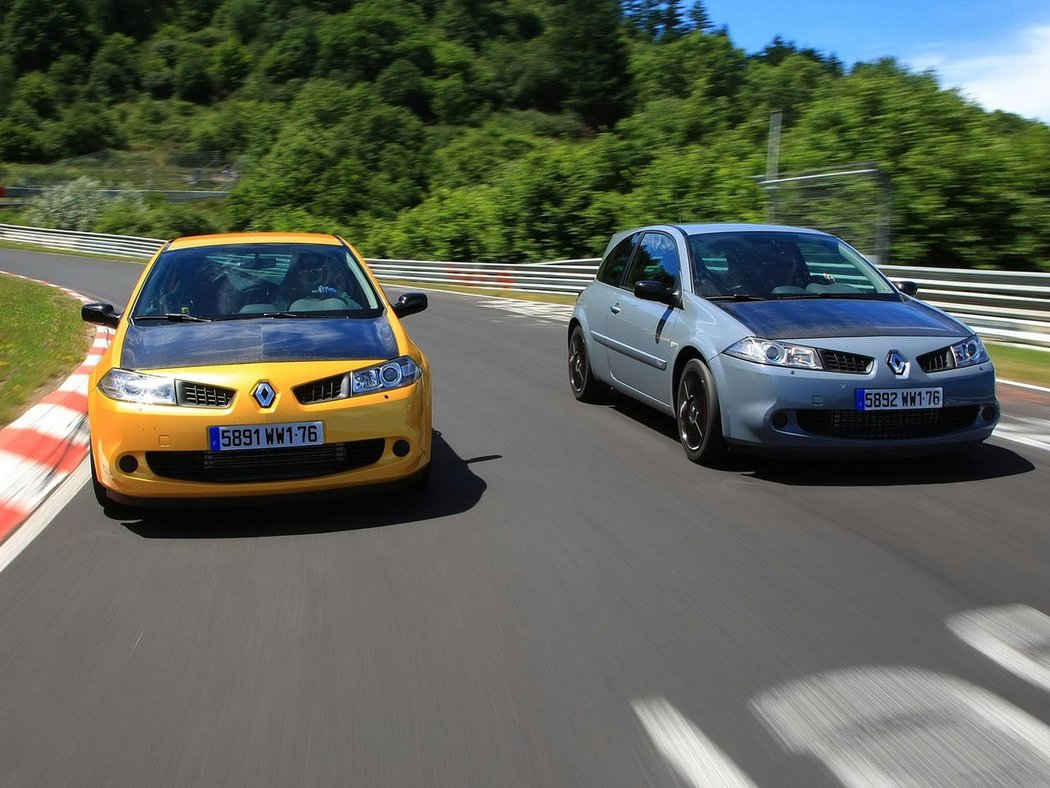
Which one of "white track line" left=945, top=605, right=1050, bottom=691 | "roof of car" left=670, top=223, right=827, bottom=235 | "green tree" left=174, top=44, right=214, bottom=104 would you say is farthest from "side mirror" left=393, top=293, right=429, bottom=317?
"green tree" left=174, top=44, right=214, bottom=104

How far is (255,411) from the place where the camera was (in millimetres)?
5363

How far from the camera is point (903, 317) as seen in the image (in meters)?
6.80

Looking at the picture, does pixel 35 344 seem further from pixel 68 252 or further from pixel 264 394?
pixel 68 252

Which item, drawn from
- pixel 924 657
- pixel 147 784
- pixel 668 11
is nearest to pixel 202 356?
pixel 147 784

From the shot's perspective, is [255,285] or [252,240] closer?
[255,285]

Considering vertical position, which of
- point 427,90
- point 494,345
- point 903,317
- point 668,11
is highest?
point 668,11

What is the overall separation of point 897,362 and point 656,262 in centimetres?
246

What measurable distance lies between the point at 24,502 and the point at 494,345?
870 centimetres

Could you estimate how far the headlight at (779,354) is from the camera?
6336 millimetres

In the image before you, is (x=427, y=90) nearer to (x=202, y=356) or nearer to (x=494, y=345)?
(x=494, y=345)

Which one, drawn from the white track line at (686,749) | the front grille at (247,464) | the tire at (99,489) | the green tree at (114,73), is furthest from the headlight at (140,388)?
the green tree at (114,73)

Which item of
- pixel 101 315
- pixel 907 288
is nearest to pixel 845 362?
pixel 907 288

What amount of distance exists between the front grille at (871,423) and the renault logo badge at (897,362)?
23 cm

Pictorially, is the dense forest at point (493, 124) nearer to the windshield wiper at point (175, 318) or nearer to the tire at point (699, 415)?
the tire at point (699, 415)
